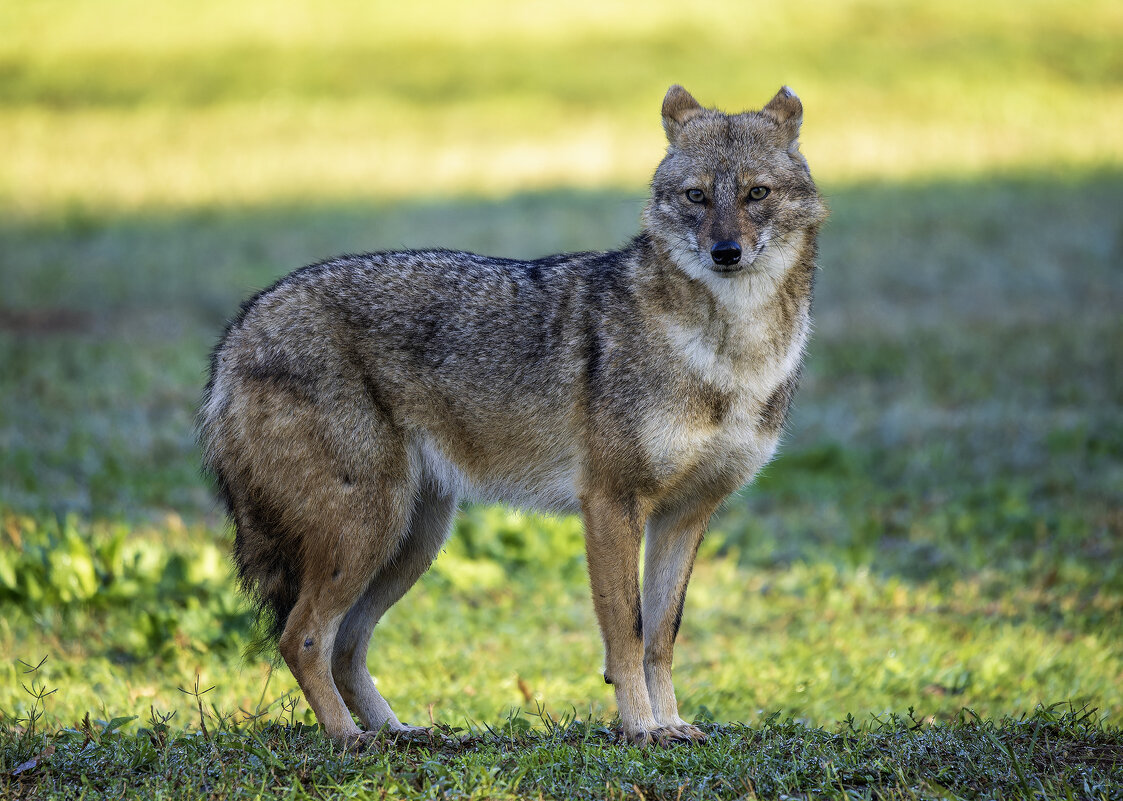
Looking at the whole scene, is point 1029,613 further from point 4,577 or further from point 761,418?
point 4,577

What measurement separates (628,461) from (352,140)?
21.4 m

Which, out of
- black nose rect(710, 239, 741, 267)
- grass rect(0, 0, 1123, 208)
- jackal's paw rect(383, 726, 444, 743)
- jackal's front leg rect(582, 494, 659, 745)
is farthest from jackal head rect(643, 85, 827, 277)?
grass rect(0, 0, 1123, 208)

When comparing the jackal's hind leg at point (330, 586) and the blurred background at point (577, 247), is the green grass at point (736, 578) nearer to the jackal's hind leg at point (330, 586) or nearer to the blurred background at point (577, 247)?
the blurred background at point (577, 247)

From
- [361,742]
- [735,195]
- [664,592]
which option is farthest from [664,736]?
[735,195]

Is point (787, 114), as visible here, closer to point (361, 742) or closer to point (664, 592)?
point (664, 592)

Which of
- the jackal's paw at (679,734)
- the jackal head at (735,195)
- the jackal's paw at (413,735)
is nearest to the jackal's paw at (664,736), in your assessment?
the jackal's paw at (679,734)

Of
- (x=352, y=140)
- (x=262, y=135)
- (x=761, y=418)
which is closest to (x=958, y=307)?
(x=761, y=418)

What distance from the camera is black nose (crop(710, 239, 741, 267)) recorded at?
16.6ft

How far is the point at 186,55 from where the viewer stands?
32219 mm

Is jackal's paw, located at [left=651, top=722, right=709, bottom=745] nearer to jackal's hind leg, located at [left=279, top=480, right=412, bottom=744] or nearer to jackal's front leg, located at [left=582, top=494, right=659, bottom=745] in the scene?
jackal's front leg, located at [left=582, top=494, right=659, bottom=745]

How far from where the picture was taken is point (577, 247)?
16453 mm

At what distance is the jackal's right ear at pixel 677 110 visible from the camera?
5668 mm

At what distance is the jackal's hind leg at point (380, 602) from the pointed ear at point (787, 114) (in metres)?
2.33

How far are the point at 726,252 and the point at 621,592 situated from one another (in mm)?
1508
